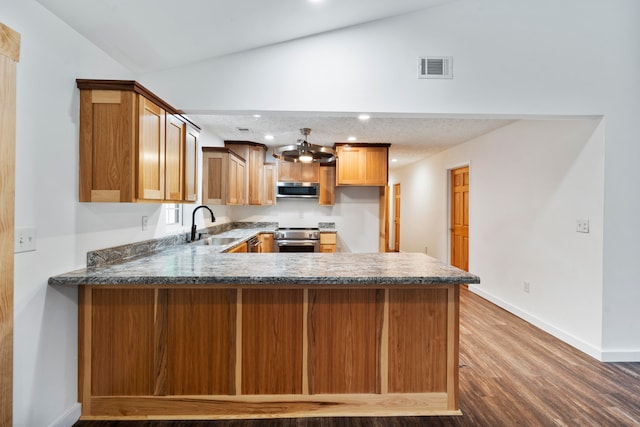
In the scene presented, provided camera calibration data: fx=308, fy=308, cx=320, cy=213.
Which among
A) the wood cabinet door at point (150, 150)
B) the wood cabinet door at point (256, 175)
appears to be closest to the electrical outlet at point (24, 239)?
the wood cabinet door at point (150, 150)

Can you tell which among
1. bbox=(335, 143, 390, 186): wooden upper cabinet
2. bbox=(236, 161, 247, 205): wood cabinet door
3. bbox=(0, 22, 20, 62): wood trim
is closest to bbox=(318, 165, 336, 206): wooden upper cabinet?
bbox=(335, 143, 390, 186): wooden upper cabinet

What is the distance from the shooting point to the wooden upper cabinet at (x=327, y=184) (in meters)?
5.69

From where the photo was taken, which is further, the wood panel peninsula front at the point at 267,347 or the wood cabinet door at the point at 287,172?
the wood cabinet door at the point at 287,172

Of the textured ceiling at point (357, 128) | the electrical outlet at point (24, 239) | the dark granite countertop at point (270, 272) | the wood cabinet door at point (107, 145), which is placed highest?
the textured ceiling at point (357, 128)

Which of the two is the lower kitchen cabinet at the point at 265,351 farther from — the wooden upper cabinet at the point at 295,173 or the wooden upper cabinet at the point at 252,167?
the wooden upper cabinet at the point at 295,173

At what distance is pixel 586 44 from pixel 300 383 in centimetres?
349

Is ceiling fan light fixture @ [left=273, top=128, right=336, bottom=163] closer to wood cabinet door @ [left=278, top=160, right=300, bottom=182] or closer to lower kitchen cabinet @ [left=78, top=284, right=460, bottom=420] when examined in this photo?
lower kitchen cabinet @ [left=78, top=284, right=460, bottom=420]

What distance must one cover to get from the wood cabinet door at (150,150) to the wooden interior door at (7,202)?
550 millimetres

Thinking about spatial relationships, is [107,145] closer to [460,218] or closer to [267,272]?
[267,272]

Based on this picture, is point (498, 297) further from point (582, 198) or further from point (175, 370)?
point (175, 370)

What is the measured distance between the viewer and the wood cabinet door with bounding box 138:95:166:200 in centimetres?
189

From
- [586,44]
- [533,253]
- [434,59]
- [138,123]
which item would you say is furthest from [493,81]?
→ [138,123]

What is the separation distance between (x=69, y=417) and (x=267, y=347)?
122cm

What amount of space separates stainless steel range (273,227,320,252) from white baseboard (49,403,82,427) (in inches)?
139
